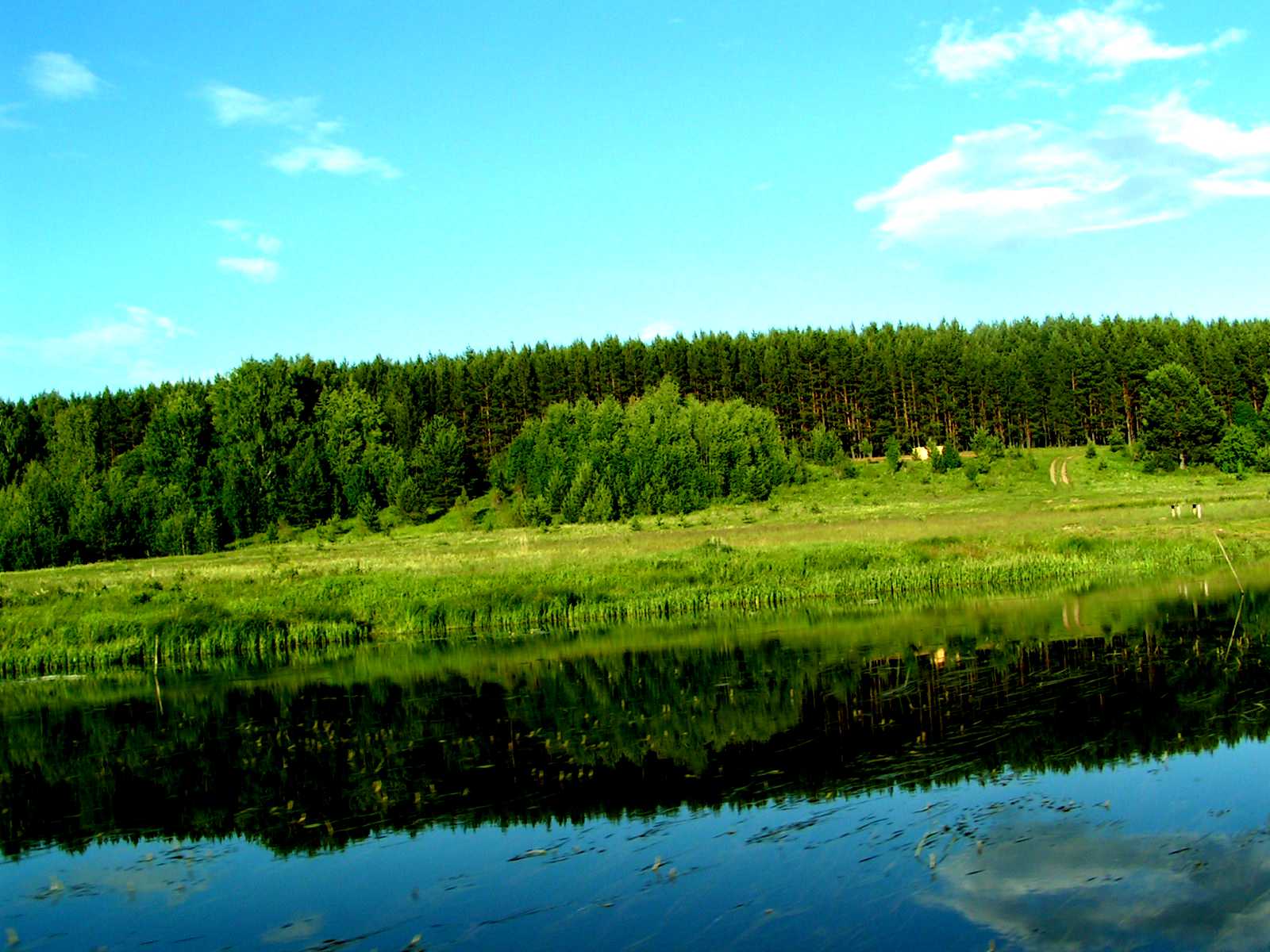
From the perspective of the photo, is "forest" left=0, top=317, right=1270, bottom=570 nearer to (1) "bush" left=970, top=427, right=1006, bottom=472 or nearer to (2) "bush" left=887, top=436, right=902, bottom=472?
(1) "bush" left=970, top=427, right=1006, bottom=472

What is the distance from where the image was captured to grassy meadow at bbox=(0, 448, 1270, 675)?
34.2m

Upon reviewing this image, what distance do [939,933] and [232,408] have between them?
9643cm

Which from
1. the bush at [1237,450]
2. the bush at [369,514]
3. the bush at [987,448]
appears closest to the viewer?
the bush at [1237,450]

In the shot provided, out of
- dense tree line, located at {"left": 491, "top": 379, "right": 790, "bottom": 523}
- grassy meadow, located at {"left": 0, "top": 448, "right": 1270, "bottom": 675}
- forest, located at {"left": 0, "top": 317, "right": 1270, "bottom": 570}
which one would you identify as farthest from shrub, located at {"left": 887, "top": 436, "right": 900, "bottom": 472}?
grassy meadow, located at {"left": 0, "top": 448, "right": 1270, "bottom": 675}

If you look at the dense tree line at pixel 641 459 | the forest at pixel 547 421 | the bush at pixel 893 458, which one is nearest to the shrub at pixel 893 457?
the bush at pixel 893 458

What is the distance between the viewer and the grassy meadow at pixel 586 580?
112 ft

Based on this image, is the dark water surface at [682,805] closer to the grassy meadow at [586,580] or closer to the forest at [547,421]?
the grassy meadow at [586,580]

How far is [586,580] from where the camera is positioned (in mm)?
38812

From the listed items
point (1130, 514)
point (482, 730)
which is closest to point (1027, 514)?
point (1130, 514)

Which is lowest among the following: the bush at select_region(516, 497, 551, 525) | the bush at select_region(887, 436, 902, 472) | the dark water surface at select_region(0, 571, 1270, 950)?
the dark water surface at select_region(0, 571, 1270, 950)

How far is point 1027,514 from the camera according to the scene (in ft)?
184

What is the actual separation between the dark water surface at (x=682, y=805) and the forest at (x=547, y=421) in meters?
61.3

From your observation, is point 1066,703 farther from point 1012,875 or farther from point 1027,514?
point 1027,514

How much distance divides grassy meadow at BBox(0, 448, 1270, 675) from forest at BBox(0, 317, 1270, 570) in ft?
96.6
